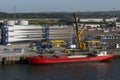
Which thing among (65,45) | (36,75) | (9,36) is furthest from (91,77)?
(9,36)

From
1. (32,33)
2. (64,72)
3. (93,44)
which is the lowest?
(64,72)

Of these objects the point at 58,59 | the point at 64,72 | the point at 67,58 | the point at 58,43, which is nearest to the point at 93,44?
the point at 58,43

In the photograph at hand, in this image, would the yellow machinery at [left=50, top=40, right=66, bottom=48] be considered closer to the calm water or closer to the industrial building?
the industrial building

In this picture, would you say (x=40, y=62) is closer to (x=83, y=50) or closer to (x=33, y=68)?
(x=33, y=68)

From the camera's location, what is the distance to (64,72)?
25672mm

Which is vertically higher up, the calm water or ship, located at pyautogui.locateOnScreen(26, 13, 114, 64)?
ship, located at pyautogui.locateOnScreen(26, 13, 114, 64)

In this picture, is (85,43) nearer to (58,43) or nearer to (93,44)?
(93,44)

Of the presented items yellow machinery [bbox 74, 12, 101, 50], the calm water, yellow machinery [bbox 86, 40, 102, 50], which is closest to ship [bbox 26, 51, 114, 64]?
the calm water

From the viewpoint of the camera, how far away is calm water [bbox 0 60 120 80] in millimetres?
24203

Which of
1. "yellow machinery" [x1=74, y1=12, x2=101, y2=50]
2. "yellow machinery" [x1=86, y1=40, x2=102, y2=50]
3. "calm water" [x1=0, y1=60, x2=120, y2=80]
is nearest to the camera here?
"calm water" [x1=0, y1=60, x2=120, y2=80]

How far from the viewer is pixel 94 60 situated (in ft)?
98.1

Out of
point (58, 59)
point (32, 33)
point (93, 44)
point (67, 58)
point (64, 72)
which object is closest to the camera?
point (64, 72)

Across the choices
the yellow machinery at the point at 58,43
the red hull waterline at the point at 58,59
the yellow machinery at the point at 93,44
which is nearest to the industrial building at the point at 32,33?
the yellow machinery at the point at 58,43

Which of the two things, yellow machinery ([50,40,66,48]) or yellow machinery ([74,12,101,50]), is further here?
yellow machinery ([50,40,66,48])
